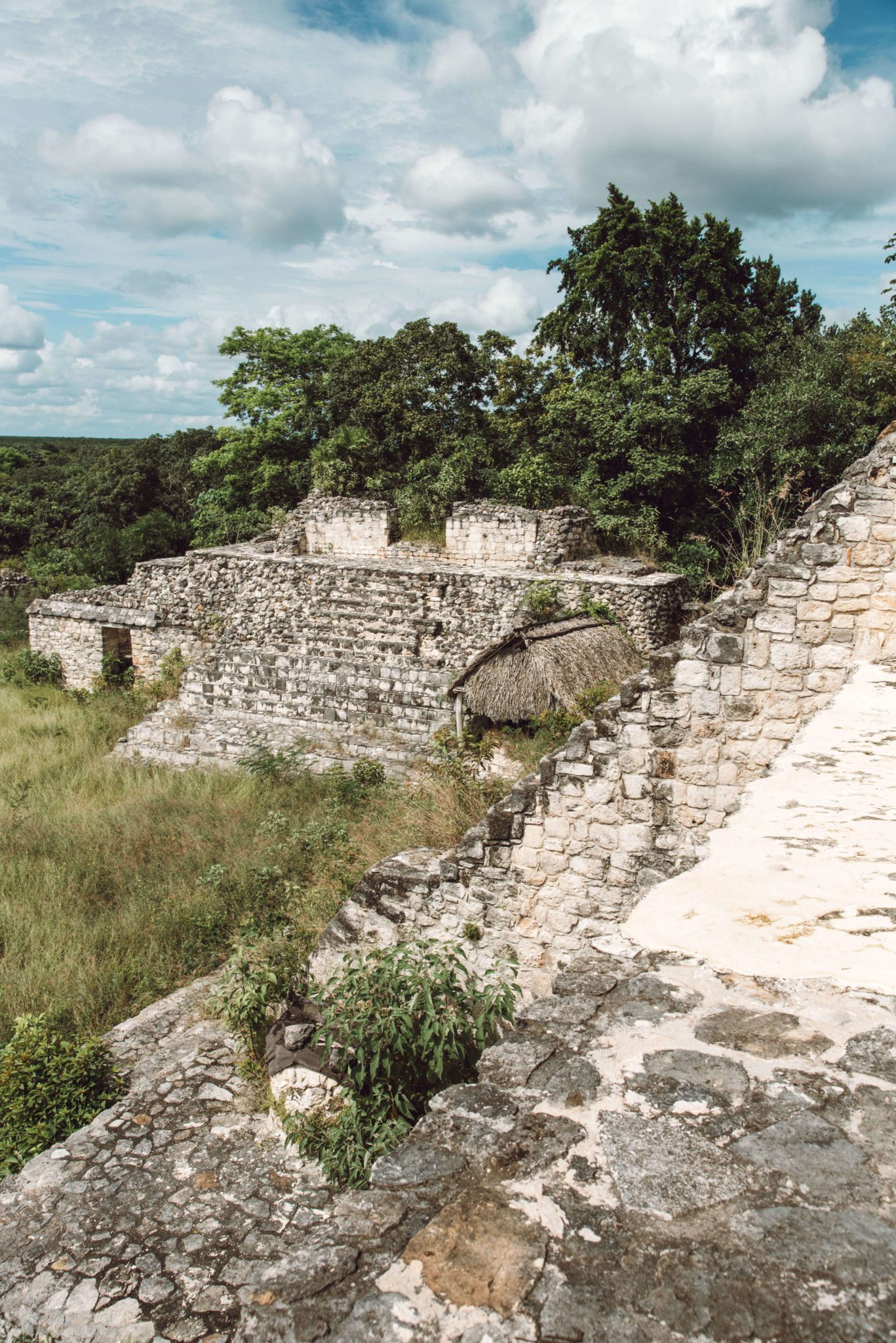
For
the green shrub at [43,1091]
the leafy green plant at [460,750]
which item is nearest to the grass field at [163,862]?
the leafy green plant at [460,750]

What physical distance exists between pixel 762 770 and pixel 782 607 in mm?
907

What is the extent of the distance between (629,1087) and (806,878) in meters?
1.23

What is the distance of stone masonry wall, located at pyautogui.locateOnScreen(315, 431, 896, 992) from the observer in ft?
14.4

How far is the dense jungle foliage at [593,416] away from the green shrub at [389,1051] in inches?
316

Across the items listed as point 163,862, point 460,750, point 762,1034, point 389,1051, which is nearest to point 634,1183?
point 762,1034

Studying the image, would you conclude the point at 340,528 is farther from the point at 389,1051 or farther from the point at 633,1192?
the point at 633,1192

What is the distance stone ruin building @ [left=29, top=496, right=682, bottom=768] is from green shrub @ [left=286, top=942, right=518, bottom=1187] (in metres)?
5.12

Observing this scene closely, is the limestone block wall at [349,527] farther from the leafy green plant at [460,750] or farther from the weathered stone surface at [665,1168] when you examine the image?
the weathered stone surface at [665,1168]

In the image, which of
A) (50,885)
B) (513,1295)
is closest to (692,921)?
(513,1295)

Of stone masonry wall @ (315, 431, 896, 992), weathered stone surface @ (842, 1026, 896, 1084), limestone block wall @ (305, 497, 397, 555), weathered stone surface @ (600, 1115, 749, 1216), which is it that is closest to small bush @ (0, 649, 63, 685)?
limestone block wall @ (305, 497, 397, 555)

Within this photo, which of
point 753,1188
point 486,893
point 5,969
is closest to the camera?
point 753,1188

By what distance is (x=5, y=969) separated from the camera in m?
5.65

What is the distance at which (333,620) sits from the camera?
12.7 m

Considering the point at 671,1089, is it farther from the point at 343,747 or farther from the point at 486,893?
the point at 343,747
